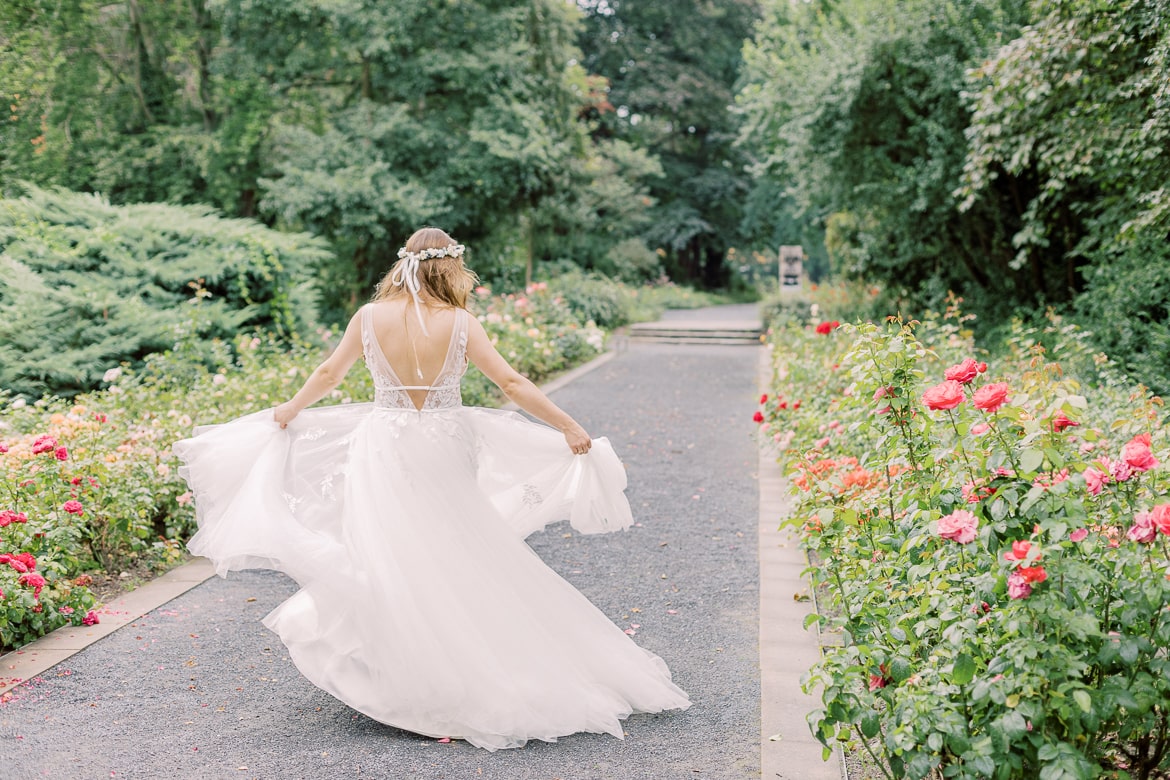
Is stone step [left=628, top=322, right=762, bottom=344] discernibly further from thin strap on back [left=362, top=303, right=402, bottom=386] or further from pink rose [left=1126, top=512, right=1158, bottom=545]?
pink rose [left=1126, top=512, right=1158, bottom=545]

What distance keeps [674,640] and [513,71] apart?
16618mm

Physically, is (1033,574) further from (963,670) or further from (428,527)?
(428,527)

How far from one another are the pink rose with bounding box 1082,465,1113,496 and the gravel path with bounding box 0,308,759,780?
148cm

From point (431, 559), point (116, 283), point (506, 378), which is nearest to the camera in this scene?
point (431, 559)

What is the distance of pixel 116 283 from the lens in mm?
10094

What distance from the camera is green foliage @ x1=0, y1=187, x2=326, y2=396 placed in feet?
29.5

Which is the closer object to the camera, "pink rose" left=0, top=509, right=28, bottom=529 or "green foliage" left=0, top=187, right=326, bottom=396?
"pink rose" left=0, top=509, right=28, bottom=529

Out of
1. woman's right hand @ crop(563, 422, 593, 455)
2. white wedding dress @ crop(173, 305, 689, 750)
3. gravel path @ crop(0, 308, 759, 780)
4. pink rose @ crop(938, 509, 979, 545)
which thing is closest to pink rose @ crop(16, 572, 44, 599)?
gravel path @ crop(0, 308, 759, 780)

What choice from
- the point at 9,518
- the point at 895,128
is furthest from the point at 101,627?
the point at 895,128

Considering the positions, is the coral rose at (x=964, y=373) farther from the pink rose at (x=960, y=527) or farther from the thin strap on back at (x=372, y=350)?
the thin strap on back at (x=372, y=350)

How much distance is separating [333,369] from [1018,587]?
258 centimetres

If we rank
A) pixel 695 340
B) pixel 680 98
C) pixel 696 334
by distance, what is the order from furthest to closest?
pixel 680 98, pixel 696 334, pixel 695 340

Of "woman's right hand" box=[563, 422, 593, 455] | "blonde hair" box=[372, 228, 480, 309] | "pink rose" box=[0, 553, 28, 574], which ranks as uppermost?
"blonde hair" box=[372, 228, 480, 309]

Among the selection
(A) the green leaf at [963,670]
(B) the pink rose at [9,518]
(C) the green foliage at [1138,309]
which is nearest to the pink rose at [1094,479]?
(A) the green leaf at [963,670]
